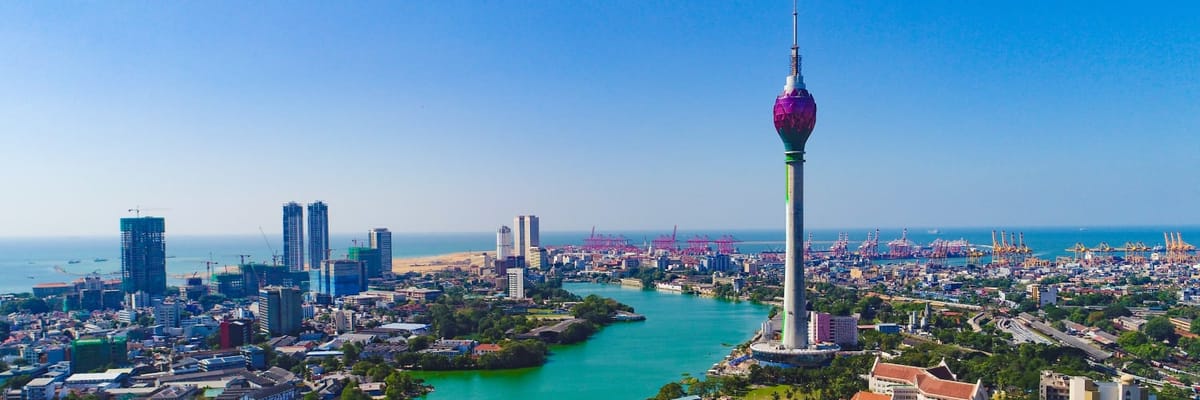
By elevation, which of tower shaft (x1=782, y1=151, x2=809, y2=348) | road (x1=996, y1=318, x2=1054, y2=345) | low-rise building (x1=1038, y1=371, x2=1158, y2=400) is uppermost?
tower shaft (x1=782, y1=151, x2=809, y2=348)

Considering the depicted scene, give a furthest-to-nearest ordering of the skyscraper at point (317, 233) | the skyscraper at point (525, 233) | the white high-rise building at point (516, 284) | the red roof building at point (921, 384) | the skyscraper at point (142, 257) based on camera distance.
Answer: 1. the skyscraper at point (525, 233)
2. the skyscraper at point (317, 233)
3. the white high-rise building at point (516, 284)
4. the skyscraper at point (142, 257)
5. the red roof building at point (921, 384)

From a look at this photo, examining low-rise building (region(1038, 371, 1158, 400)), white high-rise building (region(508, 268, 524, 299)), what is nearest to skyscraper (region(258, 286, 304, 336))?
white high-rise building (region(508, 268, 524, 299))

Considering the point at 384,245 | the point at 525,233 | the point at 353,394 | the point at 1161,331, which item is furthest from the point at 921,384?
the point at 525,233

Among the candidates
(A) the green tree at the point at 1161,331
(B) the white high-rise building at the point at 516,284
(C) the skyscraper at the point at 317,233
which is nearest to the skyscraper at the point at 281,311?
(B) the white high-rise building at the point at 516,284

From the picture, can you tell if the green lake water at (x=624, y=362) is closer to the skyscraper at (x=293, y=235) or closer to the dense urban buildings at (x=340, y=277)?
the dense urban buildings at (x=340, y=277)

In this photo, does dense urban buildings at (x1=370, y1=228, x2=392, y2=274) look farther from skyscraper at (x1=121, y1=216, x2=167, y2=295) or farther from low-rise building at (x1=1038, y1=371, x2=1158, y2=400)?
low-rise building at (x1=1038, y1=371, x2=1158, y2=400)
